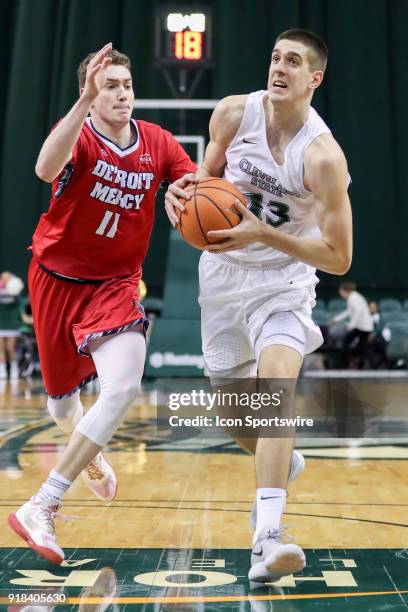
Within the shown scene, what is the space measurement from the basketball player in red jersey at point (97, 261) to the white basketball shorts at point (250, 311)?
13.0 inches

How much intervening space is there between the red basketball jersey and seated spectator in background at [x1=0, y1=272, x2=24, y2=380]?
415 inches

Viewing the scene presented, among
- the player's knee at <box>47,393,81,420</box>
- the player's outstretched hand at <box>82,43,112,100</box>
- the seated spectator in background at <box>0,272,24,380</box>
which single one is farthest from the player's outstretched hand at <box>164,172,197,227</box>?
the seated spectator in background at <box>0,272,24,380</box>

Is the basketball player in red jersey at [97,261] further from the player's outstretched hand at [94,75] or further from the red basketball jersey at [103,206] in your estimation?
the player's outstretched hand at [94,75]

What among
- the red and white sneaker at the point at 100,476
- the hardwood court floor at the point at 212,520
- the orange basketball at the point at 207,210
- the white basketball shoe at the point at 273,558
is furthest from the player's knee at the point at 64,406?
the white basketball shoe at the point at 273,558

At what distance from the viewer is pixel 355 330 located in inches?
564

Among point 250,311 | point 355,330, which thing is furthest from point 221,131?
point 355,330

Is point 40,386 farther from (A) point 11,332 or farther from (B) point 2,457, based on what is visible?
(B) point 2,457

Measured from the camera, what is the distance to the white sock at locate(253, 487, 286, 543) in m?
3.56

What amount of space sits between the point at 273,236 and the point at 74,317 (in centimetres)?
116

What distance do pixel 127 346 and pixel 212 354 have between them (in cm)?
42

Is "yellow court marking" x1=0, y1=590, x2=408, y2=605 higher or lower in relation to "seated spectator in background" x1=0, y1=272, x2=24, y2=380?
lower

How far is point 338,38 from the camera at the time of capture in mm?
18266

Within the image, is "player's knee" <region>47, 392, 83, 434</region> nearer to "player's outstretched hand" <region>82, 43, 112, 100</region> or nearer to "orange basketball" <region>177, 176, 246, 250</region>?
"orange basketball" <region>177, 176, 246, 250</region>

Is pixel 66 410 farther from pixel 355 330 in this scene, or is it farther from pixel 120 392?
pixel 355 330
